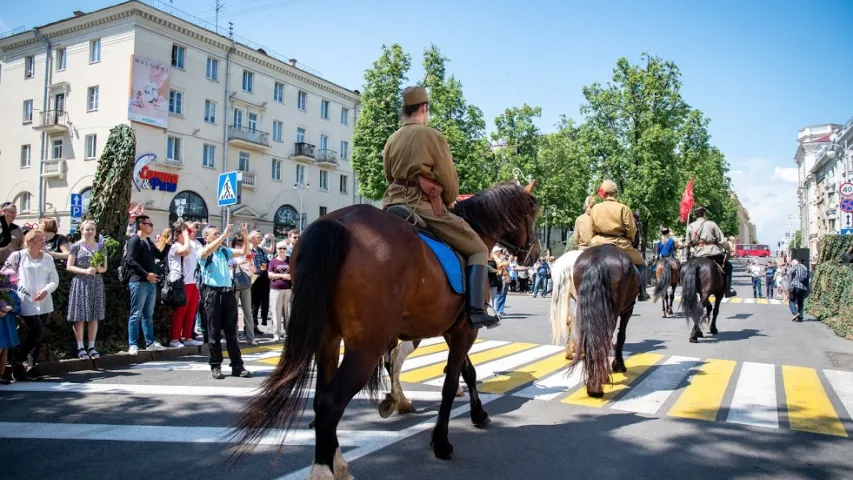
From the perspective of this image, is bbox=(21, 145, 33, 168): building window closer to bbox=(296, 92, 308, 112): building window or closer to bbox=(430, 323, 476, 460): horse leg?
bbox=(296, 92, 308, 112): building window

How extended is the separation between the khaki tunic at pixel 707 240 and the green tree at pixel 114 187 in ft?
37.7

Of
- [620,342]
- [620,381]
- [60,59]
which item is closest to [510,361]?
[620,342]

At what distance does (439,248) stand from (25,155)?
43.5 metres

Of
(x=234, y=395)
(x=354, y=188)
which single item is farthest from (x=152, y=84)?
(x=234, y=395)

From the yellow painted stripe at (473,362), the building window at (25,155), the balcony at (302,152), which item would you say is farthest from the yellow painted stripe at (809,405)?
the building window at (25,155)

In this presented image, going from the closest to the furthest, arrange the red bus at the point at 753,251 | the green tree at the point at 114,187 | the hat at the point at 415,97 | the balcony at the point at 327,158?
the hat at the point at 415,97 → the green tree at the point at 114,187 → the balcony at the point at 327,158 → the red bus at the point at 753,251

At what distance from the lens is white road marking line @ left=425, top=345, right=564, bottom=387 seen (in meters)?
7.60

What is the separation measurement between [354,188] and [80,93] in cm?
2290

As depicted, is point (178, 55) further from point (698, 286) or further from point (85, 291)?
point (698, 286)

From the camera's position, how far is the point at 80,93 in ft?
113

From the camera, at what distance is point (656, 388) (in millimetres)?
6863

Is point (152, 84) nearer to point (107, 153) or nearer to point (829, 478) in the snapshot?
point (107, 153)

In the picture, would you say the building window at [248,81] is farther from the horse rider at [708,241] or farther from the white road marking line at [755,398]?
the white road marking line at [755,398]

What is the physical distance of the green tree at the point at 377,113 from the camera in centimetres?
3631
